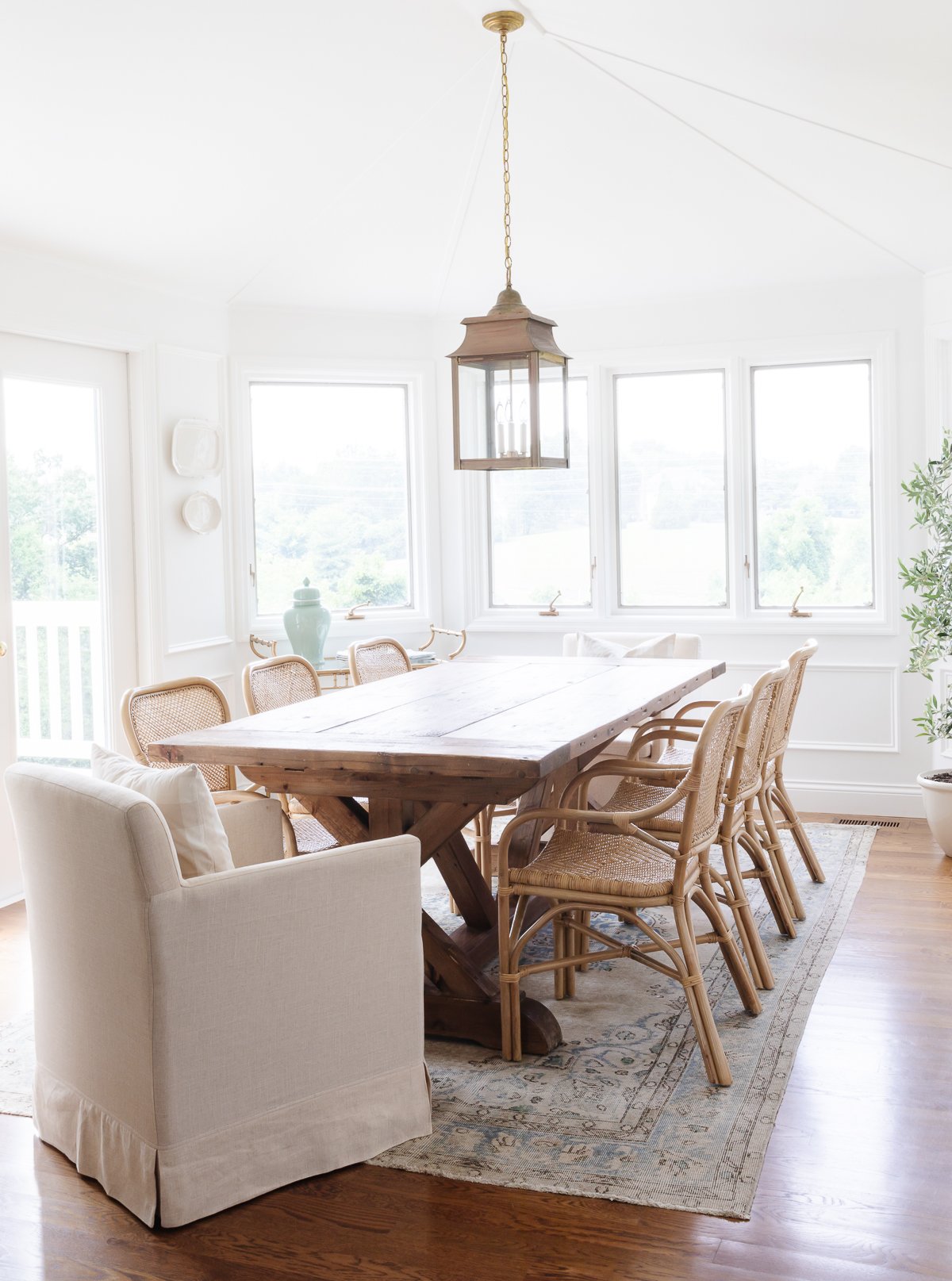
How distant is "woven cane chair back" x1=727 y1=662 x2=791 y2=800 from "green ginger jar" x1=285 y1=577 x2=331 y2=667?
99.9 inches

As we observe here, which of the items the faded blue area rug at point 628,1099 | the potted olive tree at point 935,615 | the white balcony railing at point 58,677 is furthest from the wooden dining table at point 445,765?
the potted olive tree at point 935,615

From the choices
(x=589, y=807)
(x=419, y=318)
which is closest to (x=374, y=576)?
(x=419, y=318)

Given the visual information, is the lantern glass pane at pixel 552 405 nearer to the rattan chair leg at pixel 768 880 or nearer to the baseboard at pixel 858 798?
the rattan chair leg at pixel 768 880

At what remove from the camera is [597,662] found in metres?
4.89

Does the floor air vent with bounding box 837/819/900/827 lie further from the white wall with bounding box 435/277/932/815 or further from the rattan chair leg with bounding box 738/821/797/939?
the rattan chair leg with bounding box 738/821/797/939

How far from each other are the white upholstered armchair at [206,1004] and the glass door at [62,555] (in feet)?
6.96

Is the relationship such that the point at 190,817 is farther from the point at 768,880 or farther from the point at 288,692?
the point at 768,880

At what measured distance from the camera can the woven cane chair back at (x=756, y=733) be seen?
3484 mm

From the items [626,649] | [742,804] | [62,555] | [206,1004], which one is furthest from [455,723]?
[62,555]

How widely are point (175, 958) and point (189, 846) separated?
25 centimetres

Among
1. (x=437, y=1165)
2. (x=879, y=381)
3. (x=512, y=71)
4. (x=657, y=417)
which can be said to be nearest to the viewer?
(x=437, y=1165)

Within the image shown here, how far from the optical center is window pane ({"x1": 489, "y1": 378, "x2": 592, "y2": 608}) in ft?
21.4

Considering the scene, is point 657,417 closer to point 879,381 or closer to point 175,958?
point 879,381

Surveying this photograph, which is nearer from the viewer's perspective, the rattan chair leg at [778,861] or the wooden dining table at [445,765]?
the wooden dining table at [445,765]
